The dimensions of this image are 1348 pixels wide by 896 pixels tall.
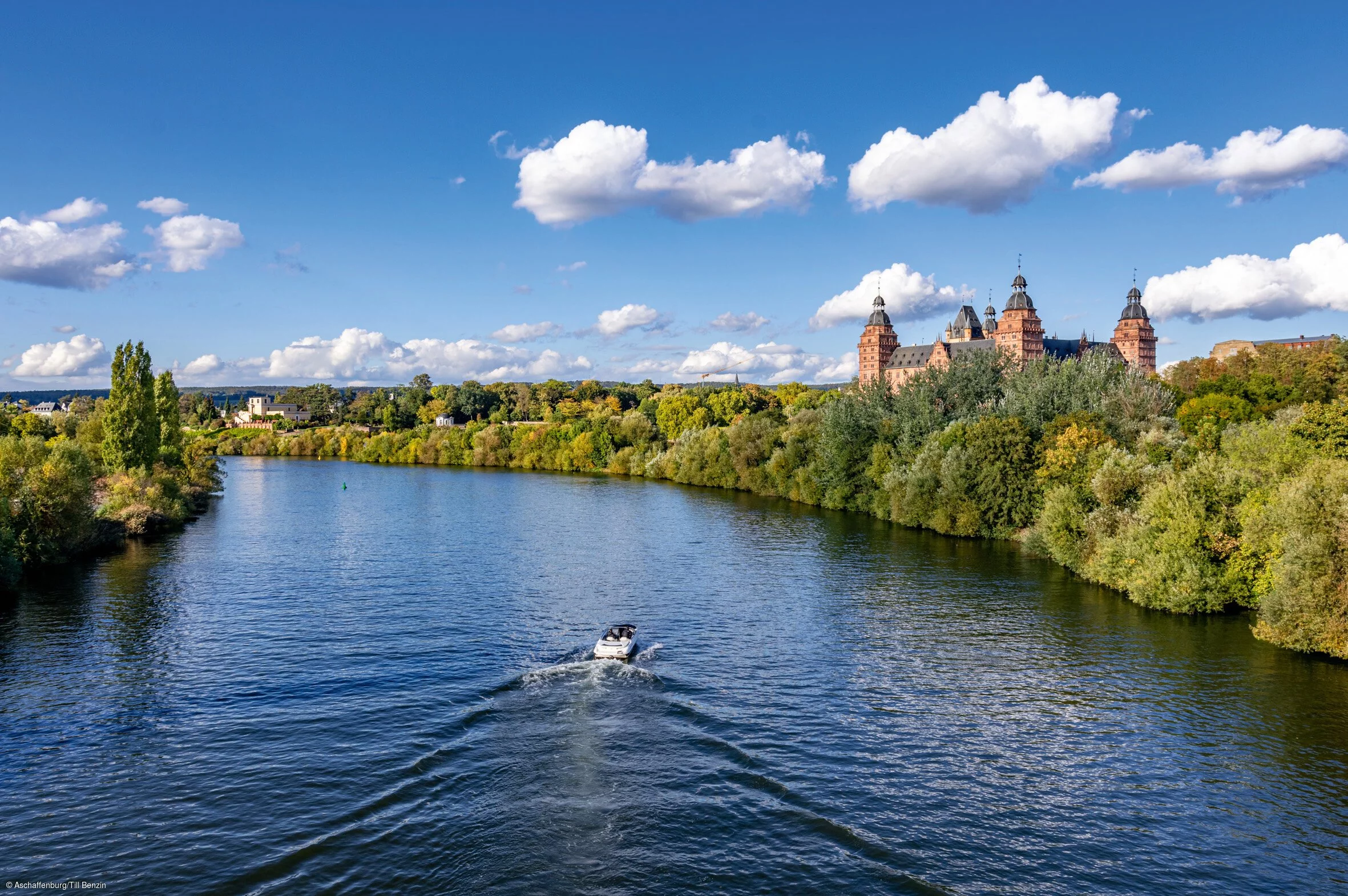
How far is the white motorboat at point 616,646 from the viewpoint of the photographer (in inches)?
1412

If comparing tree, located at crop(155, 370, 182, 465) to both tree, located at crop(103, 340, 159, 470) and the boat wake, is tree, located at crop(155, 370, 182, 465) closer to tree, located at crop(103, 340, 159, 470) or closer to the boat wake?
tree, located at crop(103, 340, 159, 470)

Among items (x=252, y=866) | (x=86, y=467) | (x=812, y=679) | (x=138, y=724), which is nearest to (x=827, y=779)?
(x=812, y=679)

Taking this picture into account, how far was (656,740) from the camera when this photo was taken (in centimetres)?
2808

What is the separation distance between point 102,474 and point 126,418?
5.58 meters

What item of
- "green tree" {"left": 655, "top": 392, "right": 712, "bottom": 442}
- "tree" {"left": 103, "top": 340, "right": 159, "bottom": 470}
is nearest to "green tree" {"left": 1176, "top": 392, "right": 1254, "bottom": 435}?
"green tree" {"left": 655, "top": 392, "right": 712, "bottom": 442}

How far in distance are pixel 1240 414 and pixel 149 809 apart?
87.4 metres

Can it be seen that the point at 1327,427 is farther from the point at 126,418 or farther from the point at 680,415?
the point at 680,415

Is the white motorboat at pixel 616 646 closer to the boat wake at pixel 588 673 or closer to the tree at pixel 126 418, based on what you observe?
the boat wake at pixel 588 673

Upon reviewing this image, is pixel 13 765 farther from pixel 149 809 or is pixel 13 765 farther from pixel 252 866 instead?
pixel 252 866

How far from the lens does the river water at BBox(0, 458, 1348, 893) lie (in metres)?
21.5

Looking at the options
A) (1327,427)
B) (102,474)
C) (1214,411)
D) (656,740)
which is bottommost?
(656,740)

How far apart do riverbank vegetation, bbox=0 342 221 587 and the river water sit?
468 cm

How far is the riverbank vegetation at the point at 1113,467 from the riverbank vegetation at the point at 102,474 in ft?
220

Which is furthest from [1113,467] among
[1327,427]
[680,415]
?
[680,415]
